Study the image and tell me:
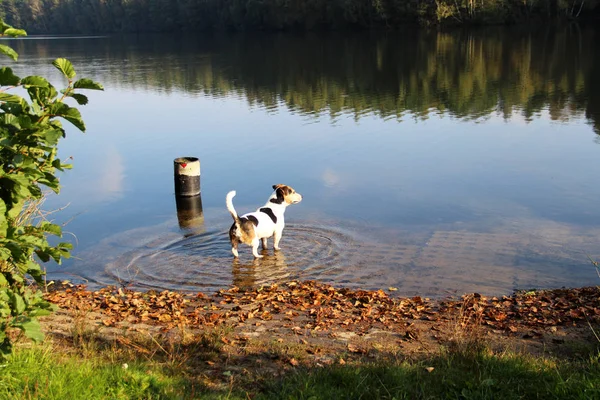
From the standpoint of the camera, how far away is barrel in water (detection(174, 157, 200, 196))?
17656 mm

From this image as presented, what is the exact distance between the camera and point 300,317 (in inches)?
367

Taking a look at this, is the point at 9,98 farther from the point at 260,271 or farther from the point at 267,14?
the point at 267,14

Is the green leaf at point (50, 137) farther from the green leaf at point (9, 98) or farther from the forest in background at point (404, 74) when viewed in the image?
the forest in background at point (404, 74)

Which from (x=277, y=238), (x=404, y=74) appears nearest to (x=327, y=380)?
(x=277, y=238)

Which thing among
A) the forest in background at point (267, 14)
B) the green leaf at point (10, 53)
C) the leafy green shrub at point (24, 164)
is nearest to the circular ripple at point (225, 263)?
the leafy green shrub at point (24, 164)

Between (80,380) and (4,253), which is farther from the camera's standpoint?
(80,380)

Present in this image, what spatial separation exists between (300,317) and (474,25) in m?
87.1

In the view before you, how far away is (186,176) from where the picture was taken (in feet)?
57.9

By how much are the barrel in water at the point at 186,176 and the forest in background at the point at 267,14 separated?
76412mm

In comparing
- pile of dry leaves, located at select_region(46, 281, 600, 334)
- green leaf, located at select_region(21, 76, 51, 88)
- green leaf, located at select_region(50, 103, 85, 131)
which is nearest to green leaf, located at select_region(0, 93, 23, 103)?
green leaf, located at select_region(21, 76, 51, 88)

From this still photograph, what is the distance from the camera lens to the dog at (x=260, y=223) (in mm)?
12727

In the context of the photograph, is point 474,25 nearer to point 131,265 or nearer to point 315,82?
point 315,82

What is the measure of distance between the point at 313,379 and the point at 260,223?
6955mm

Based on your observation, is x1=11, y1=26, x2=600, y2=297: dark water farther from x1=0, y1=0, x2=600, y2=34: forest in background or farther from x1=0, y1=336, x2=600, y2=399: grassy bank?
x1=0, y1=0, x2=600, y2=34: forest in background
